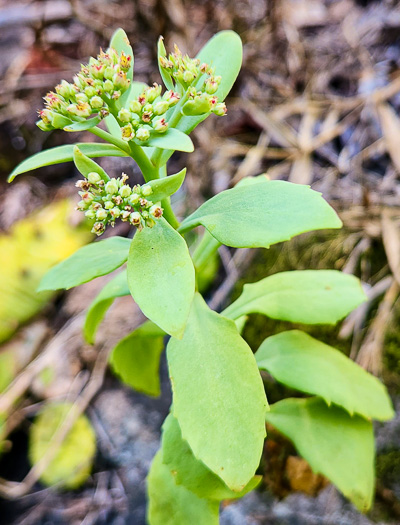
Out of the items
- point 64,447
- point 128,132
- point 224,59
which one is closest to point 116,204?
point 128,132

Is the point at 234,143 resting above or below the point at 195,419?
below

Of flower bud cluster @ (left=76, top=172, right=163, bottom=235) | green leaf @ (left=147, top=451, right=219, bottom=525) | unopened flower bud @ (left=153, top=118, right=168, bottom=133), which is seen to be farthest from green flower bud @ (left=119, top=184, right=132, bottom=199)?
green leaf @ (left=147, top=451, right=219, bottom=525)

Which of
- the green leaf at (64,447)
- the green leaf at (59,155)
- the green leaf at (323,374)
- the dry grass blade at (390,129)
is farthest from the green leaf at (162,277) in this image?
the dry grass blade at (390,129)

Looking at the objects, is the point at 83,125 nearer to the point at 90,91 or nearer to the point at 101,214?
the point at 90,91

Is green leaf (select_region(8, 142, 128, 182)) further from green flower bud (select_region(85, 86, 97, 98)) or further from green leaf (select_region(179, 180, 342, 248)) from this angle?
green leaf (select_region(179, 180, 342, 248))

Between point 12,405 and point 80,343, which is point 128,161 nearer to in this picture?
point 80,343

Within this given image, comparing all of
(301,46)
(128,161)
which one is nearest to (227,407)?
(128,161)

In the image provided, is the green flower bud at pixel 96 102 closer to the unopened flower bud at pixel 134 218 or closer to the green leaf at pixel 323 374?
the unopened flower bud at pixel 134 218
